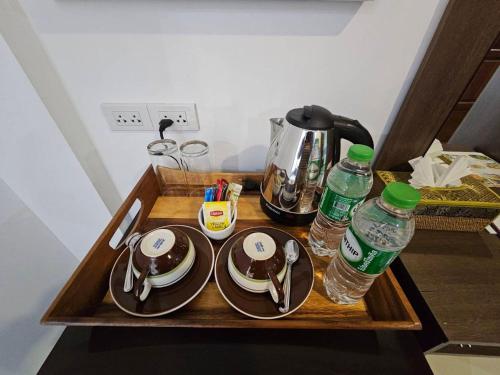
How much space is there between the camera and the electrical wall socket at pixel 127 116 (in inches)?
24.6

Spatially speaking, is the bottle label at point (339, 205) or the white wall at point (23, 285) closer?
the bottle label at point (339, 205)

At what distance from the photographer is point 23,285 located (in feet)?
2.68

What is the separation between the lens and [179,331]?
42 cm

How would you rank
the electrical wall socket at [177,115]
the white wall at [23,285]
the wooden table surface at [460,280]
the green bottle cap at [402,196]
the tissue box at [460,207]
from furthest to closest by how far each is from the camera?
the white wall at [23,285] → the electrical wall socket at [177,115] → the tissue box at [460,207] → the wooden table surface at [460,280] → the green bottle cap at [402,196]

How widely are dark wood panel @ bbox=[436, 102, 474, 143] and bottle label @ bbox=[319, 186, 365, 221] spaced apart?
0.39 meters

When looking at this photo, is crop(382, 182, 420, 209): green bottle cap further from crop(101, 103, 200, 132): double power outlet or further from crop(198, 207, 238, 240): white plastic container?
crop(101, 103, 200, 132): double power outlet

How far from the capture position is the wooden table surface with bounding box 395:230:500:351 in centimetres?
41

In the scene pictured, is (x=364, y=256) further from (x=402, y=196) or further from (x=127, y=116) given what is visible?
(x=127, y=116)

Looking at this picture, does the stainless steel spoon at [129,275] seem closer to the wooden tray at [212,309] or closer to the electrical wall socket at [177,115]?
the wooden tray at [212,309]

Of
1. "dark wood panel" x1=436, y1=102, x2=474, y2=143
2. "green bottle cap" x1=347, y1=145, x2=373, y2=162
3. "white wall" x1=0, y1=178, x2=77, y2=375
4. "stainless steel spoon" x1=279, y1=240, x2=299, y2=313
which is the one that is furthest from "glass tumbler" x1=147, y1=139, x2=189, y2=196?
"dark wood panel" x1=436, y1=102, x2=474, y2=143

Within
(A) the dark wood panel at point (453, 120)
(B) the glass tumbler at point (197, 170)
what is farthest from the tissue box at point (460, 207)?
(B) the glass tumbler at point (197, 170)

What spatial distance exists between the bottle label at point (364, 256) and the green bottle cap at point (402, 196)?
0.26 ft

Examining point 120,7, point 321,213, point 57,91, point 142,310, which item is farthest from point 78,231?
point 321,213

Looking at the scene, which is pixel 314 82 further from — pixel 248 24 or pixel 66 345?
pixel 66 345
